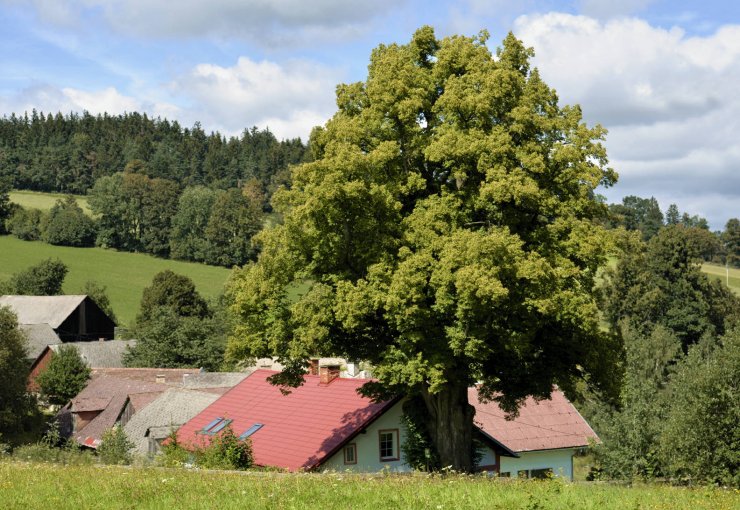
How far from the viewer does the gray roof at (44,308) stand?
8869 centimetres

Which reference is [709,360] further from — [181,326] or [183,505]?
[181,326]

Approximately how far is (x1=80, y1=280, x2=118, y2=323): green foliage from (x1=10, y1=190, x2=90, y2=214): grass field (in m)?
43.3

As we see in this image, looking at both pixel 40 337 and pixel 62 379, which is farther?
pixel 40 337

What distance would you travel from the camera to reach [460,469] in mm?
25141

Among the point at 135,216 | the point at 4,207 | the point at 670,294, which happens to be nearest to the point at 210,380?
the point at 670,294

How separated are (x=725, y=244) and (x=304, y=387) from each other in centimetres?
14679

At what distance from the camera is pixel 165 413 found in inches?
1757

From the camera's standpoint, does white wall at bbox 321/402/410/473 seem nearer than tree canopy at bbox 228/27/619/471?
No

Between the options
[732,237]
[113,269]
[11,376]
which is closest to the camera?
[11,376]

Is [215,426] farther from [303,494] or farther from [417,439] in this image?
[303,494]

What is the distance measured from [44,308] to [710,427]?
77.5 m

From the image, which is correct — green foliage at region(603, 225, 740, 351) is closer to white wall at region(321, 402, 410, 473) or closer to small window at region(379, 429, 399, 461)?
white wall at region(321, 402, 410, 473)

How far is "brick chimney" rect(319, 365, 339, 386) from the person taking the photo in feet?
121

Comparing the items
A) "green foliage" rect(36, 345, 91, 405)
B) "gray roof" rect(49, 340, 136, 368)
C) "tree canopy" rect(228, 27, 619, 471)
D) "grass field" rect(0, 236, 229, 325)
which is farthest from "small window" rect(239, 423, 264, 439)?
"grass field" rect(0, 236, 229, 325)
